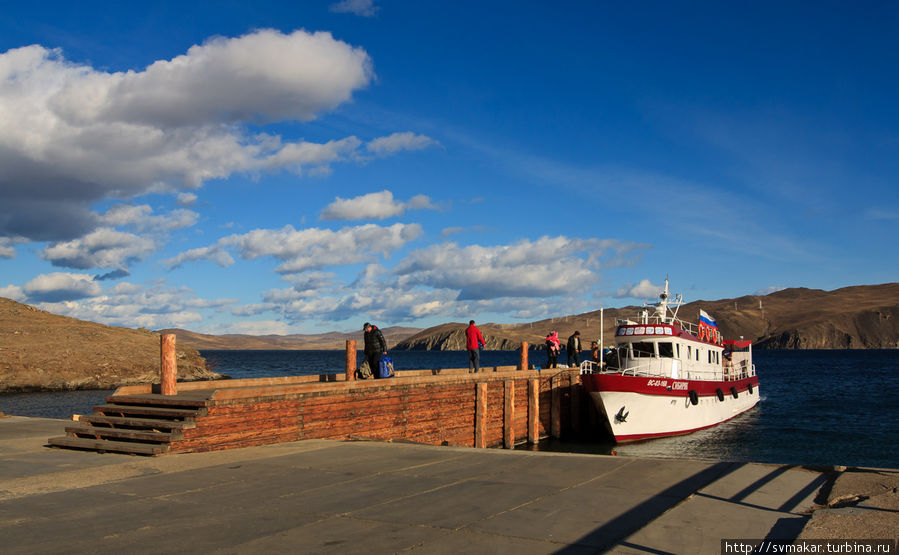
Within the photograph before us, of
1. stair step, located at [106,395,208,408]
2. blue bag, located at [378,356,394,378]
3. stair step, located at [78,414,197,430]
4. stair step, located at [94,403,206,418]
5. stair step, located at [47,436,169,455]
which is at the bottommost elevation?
stair step, located at [47,436,169,455]

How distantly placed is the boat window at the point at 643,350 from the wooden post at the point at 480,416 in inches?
393

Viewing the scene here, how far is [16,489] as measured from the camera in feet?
30.8

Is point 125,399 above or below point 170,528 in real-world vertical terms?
above

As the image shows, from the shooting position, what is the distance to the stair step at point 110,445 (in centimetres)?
1240

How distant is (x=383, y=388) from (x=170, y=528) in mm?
11688

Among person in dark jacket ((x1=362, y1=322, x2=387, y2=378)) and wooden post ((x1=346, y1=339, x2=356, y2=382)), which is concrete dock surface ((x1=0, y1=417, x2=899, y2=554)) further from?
person in dark jacket ((x1=362, y1=322, x2=387, y2=378))

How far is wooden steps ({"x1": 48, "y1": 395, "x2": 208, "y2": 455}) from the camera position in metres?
12.7

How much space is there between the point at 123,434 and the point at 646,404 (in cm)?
2053

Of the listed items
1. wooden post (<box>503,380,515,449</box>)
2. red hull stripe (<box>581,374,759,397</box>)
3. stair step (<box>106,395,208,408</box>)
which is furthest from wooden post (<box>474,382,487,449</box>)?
stair step (<box>106,395,208,408</box>)

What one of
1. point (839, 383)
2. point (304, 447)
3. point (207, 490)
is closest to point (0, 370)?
point (304, 447)

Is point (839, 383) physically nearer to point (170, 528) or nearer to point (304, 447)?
point (304, 447)

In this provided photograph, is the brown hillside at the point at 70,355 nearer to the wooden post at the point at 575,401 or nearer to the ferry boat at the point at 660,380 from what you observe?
the wooden post at the point at 575,401

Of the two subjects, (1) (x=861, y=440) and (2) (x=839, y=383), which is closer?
(1) (x=861, y=440)

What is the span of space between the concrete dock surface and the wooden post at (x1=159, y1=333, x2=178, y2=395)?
97.8 inches
